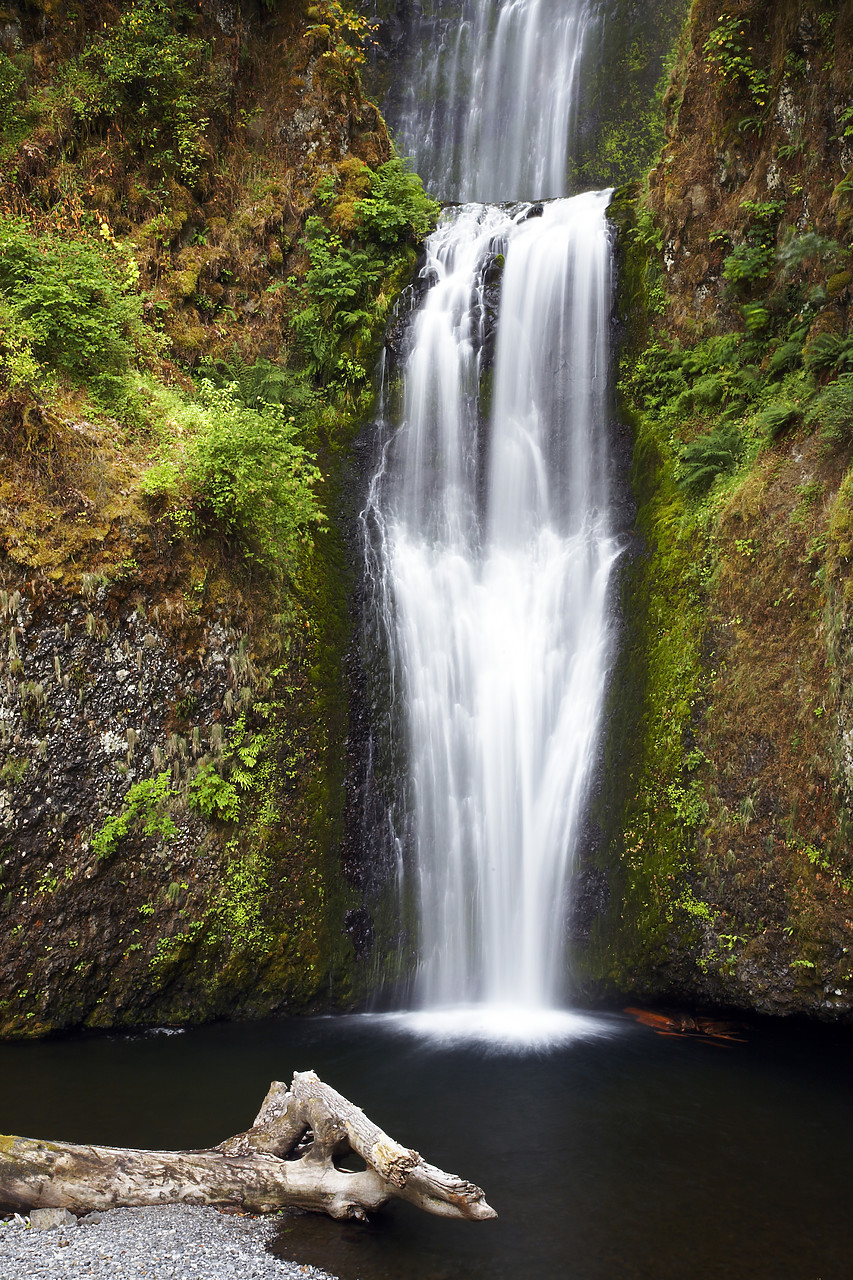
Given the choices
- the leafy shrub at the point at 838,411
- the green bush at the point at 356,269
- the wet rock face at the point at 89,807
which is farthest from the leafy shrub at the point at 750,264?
the wet rock face at the point at 89,807

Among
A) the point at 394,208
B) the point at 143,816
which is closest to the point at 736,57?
the point at 394,208

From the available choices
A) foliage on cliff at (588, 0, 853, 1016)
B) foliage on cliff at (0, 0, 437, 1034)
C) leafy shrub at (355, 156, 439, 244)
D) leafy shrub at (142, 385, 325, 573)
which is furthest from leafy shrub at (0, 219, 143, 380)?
foliage on cliff at (588, 0, 853, 1016)

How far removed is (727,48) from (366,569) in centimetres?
801

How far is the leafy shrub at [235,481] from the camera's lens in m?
7.85

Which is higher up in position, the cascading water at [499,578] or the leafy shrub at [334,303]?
the leafy shrub at [334,303]

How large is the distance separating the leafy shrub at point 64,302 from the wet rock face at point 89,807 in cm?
282

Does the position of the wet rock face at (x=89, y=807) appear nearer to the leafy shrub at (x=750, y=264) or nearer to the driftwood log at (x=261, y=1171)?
the driftwood log at (x=261, y=1171)

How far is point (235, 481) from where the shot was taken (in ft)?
26.0

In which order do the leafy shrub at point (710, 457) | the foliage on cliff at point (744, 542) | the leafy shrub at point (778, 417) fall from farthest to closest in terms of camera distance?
the leafy shrub at point (710, 457) < the leafy shrub at point (778, 417) < the foliage on cliff at point (744, 542)

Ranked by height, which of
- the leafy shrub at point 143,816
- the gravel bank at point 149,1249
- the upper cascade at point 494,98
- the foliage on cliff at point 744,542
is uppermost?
the upper cascade at point 494,98

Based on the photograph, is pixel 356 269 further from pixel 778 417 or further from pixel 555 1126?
pixel 555 1126

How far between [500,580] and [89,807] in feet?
17.4

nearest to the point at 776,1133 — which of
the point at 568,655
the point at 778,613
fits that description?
the point at 778,613

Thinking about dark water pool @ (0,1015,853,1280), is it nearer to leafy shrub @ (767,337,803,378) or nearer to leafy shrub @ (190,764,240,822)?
leafy shrub @ (190,764,240,822)
